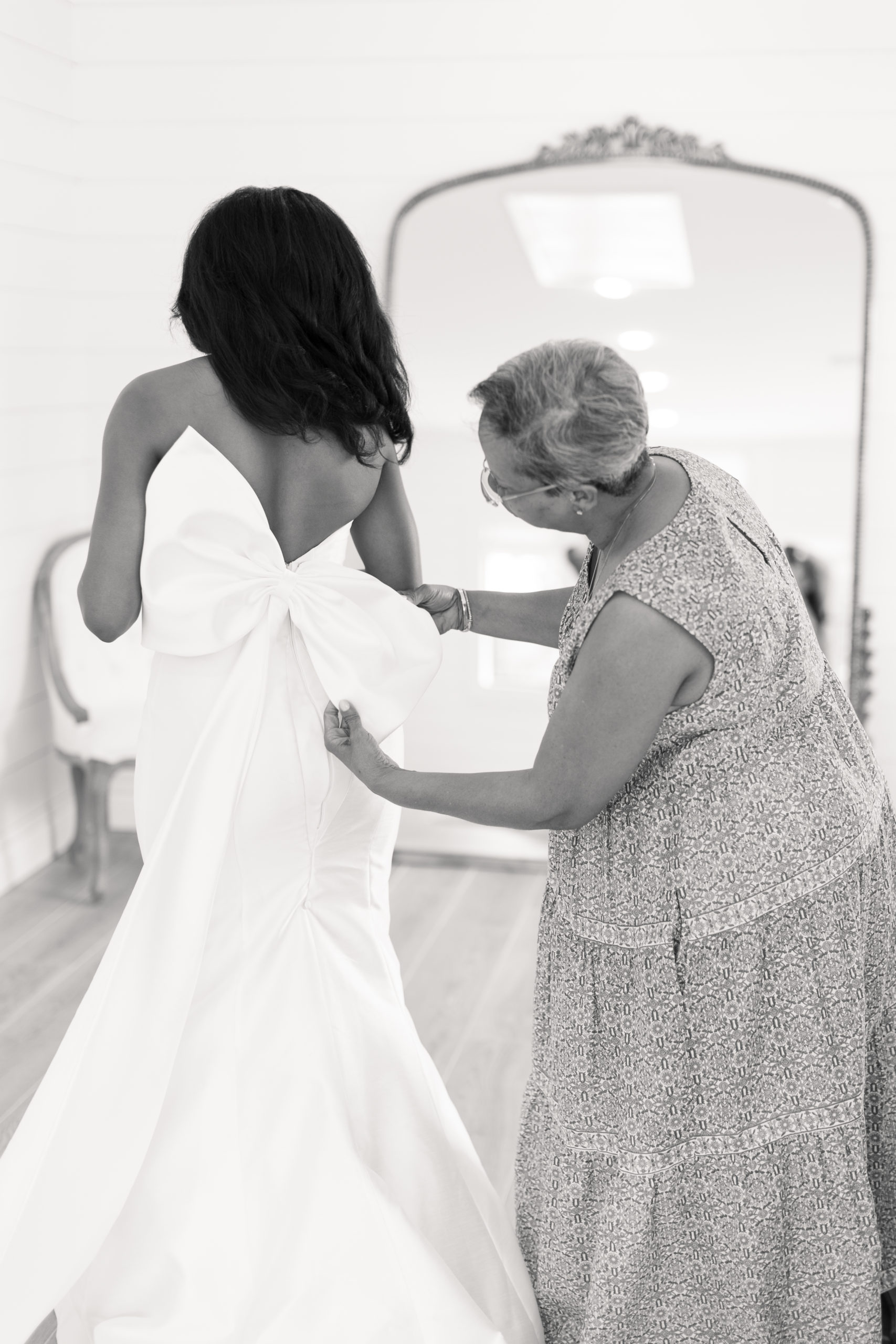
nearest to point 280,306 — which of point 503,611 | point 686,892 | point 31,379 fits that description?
point 503,611

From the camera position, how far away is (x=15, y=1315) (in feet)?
4.83

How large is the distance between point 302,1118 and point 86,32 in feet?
10.8

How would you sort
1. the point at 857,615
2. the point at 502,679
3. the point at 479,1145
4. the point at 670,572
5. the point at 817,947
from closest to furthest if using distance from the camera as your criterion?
the point at 670,572
the point at 817,947
the point at 479,1145
the point at 857,615
the point at 502,679

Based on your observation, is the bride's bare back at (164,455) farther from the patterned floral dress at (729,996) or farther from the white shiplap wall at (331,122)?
the white shiplap wall at (331,122)

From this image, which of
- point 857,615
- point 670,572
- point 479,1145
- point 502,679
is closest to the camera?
point 670,572

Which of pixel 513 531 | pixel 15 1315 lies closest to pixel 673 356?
pixel 513 531

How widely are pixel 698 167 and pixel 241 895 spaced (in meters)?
2.68

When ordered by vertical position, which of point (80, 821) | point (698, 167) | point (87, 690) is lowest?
point (80, 821)

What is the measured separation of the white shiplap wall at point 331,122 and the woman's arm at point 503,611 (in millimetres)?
2006

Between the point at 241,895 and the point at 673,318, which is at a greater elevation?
the point at 673,318

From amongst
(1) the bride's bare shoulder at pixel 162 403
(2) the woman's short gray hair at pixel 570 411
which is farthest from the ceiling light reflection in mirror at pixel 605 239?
(2) the woman's short gray hair at pixel 570 411

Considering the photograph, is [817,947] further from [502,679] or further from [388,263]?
[388,263]

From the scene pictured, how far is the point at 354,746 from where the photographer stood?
1585 millimetres

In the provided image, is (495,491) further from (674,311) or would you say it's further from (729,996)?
(674,311)
